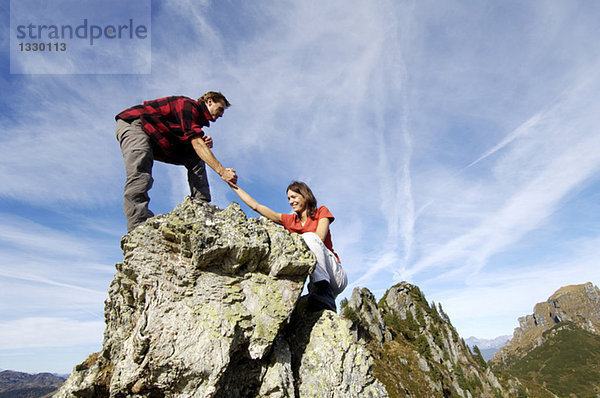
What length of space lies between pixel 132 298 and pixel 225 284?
1.61 metres

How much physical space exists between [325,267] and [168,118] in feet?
15.1

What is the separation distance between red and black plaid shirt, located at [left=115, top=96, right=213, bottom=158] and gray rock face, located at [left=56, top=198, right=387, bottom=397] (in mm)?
1946

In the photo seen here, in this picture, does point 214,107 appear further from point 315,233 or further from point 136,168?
point 315,233

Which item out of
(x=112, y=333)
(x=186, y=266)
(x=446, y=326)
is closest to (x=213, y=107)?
(x=186, y=266)

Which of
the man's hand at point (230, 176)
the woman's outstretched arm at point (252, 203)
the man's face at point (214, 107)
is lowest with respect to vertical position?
the woman's outstretched arm at point (252, 203)

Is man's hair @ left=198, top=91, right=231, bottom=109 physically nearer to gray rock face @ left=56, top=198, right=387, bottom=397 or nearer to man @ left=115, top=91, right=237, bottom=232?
man @ left=115, top=91, right=237, bottom=232

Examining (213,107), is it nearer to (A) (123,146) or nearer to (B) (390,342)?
(A) (123,146)

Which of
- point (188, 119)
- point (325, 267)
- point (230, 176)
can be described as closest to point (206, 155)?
point (230, 176)

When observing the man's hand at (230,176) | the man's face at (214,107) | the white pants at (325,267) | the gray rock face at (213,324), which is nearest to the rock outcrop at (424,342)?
the white pants at (325,267)

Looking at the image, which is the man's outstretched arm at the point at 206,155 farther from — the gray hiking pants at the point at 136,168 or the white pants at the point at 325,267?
the white pants at the point at 325,267

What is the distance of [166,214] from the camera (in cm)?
536

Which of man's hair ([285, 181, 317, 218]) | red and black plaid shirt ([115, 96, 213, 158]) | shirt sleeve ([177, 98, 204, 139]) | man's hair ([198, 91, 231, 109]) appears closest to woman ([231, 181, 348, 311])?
man's hair ([285, 181, 317, 218])

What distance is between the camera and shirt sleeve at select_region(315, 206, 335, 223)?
22.9 ft

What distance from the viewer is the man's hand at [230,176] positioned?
6.66 m
